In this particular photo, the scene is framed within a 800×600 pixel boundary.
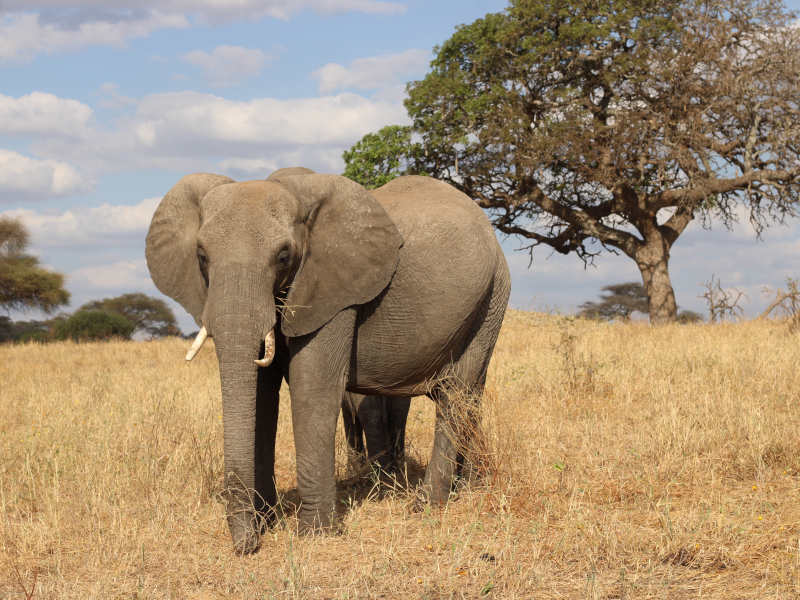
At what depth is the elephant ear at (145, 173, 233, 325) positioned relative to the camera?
5691mm

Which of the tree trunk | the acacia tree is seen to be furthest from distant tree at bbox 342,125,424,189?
the tree trunk

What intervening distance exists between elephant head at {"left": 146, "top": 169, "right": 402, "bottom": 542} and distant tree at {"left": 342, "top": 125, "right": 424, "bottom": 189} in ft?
60.6

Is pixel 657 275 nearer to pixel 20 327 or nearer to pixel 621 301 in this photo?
pixel 621 301

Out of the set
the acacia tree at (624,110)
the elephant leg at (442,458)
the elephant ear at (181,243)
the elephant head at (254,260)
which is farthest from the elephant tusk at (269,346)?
the acacia tree at (624,110)

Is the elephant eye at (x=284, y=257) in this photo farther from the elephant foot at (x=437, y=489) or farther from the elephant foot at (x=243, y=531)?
the elephant foot at (x=437, y=489)

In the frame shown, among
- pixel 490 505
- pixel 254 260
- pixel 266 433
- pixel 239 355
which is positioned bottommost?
pixel 490 505

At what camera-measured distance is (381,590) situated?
15.6 feet

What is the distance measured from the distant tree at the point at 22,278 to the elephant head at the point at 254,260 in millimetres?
31698

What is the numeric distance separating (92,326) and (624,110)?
2199 cm

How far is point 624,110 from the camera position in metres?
22.9

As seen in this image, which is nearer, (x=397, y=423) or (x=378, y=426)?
(x=378, y=426)

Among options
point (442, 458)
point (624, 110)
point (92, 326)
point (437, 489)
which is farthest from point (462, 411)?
point (92, 326)

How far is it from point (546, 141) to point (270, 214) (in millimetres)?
17990

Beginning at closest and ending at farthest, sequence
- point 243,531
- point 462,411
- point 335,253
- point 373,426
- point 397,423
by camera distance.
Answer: point 243,531 < point 335,253 < point 462,411 < point 373,426 < point 397,423
